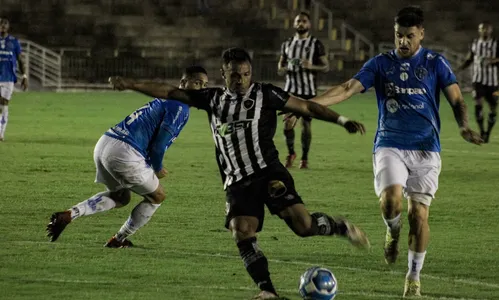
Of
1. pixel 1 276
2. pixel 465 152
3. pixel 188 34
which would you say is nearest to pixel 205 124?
pixel 465 152

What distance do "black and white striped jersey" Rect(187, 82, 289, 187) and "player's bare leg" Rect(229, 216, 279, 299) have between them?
13.5 inches

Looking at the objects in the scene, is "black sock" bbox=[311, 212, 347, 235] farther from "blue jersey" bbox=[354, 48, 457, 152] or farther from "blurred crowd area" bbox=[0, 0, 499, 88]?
"blurred crowd area" bbox=[0, 0, 499, 88]

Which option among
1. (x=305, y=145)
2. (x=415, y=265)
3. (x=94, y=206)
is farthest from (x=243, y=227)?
(x=305, y=145)

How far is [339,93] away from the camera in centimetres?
856

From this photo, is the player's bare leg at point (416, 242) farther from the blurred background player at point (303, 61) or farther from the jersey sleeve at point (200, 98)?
the blurred background player at point (303, 61)

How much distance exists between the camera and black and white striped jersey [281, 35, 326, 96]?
60.6ft

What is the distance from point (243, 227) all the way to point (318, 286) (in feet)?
2.25

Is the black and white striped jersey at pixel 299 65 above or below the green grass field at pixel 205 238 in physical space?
above

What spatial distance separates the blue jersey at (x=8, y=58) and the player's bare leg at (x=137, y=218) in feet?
40.9

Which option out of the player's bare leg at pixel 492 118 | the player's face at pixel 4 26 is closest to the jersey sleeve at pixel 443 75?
the player's bare leg at pixel 492 118

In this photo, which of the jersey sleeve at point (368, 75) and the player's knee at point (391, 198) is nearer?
the player's knee at point (391, 198)

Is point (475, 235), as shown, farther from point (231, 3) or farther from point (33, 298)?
point (231, 3)

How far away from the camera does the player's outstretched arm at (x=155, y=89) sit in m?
7.74

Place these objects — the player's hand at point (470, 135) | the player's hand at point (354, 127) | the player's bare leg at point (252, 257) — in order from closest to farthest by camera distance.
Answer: the player's hand at point (354, 127) < the player's bare leg at point (252, 257) < the player's hand at point (470, 135)
